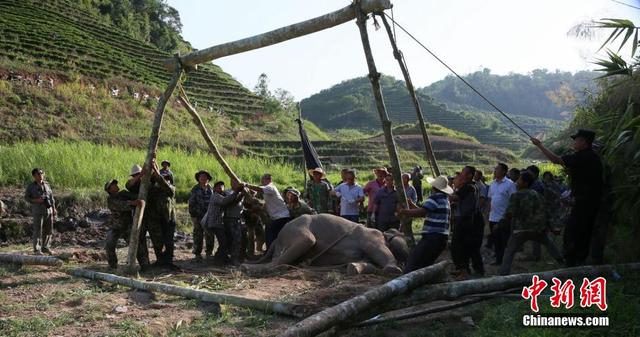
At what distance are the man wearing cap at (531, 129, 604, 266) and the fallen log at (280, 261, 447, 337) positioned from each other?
1802mm

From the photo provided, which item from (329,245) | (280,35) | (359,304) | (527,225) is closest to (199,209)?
(329,245)

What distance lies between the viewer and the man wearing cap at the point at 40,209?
10.4 meters

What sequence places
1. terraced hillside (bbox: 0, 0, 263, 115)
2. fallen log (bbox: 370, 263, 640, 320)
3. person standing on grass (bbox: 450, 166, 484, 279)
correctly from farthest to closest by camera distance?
terraced hillside (bbox: 0, 0, 263, 115), person standing on grass (bbox: 450, 166, 484, 279), fallen log (bbox: 370, 263, 640, 320)

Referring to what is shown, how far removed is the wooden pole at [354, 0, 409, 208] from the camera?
718 cm

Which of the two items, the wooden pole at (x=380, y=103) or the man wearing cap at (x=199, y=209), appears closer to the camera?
the wooden pole at (x=380, y=103)

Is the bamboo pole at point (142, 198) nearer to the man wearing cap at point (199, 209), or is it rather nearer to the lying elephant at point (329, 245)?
the lying elephant at point (329, 245)

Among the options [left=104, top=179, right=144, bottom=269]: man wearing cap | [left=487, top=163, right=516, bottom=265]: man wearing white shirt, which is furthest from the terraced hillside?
[left=487, top=163, right=516, bottom=265]: man wearing white shirt

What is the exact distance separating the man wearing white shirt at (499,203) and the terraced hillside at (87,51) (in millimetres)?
28990

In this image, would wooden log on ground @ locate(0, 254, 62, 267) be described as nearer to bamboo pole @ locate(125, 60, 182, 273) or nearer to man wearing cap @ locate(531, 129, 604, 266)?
bamboo pole @ locate(125, 60, 182, 273)

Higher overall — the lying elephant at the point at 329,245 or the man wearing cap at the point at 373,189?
the man wearing cap at the point at 373,189

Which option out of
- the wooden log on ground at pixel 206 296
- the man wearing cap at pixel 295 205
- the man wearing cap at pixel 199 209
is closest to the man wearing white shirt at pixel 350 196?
the man wearing cap at pixel 295 205

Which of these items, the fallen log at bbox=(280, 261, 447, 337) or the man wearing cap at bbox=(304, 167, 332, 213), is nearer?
the fallen log at bbox=(280, 261, 447, 337)

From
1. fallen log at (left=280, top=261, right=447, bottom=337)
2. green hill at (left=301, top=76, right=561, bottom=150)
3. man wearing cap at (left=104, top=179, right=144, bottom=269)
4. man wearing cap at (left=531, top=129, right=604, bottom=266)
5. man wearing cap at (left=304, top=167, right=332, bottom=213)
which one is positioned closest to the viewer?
fallen log at (left=280, top=261, right=447, bottom=337)

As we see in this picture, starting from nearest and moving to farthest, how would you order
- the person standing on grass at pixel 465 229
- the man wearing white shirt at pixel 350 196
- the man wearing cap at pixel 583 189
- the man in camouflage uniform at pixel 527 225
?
the man wearing cap at pixel 583 189, the man in camouflage uniform at pixel 527 225, the person standing on grass at pixel 465 229, the man wearing white shirt at pixel 350 196
